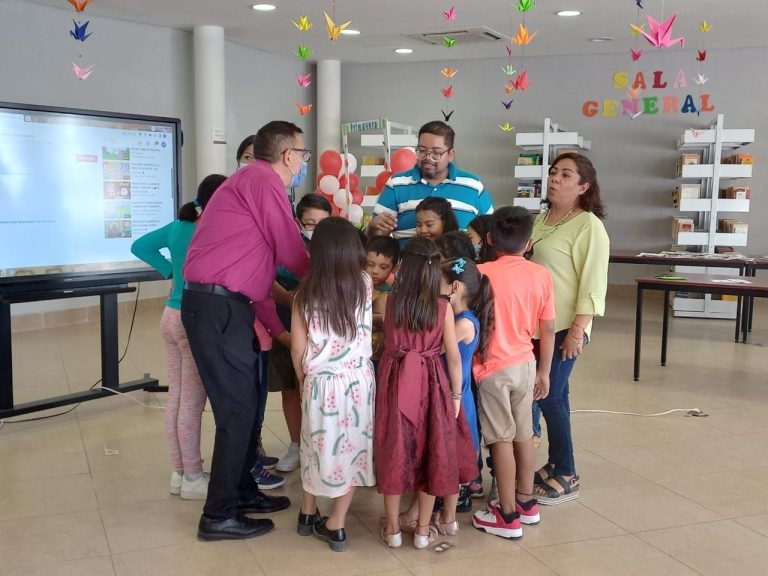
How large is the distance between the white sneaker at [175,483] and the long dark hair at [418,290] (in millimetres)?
1280

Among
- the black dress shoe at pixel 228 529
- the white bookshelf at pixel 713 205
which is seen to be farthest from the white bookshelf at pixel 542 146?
the black dress shoe at pixel 228 529

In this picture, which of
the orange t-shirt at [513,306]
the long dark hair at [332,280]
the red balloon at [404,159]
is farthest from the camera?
the red balloon at [404,159]

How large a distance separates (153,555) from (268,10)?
5709 millimetres

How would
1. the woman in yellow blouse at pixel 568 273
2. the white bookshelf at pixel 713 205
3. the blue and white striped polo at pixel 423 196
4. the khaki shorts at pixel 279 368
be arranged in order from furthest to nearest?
the white bookshelf at pixel 713 205 < the blue and white striped polo at pixel 423 196 < the khaki shorts at pixel 279 368 < the woman in yellow blouse at pixel 568 273

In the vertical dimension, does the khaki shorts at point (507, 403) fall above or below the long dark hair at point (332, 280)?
below

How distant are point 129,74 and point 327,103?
2786 mm

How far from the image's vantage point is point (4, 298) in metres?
3.75

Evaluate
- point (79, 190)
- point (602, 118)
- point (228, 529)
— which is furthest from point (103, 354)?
point (602, 118)

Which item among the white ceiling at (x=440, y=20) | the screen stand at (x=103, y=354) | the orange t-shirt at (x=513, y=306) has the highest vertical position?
the white ceiling at (x=440, y=20)

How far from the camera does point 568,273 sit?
9.66ft

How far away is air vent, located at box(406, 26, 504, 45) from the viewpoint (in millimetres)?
7753

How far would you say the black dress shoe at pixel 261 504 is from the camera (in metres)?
2.89

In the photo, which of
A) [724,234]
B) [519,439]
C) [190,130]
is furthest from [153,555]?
[724,234]

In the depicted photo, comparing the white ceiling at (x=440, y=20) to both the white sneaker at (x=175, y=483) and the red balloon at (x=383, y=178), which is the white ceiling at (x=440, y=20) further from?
the white sneaker at (x=175, y=483)
